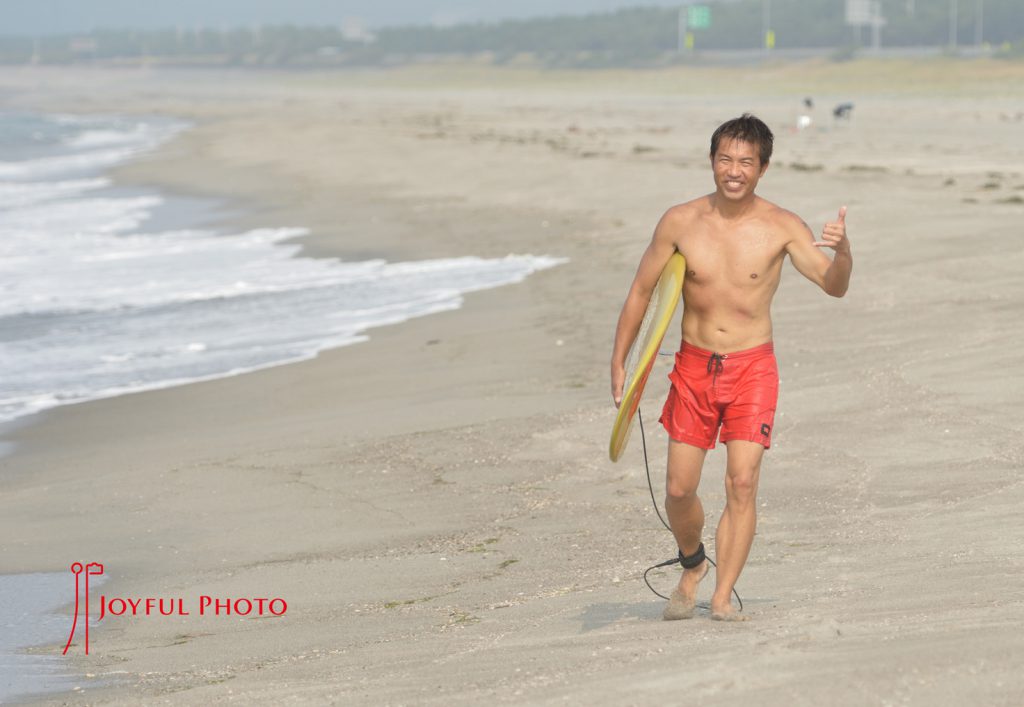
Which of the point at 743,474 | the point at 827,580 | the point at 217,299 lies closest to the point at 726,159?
the point at 743,474

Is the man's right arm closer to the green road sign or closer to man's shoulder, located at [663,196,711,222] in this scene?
man's shoulder, located at [663,196,711,222]

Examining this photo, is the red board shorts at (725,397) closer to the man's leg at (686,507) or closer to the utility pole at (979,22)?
the man's leg at (686,507)

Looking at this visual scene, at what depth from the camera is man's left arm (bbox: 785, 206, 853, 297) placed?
4.57 meters

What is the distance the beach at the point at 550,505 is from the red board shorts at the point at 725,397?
583 mm

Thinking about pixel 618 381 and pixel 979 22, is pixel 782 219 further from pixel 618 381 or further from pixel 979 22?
pixel 979 22

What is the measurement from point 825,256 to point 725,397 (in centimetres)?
55

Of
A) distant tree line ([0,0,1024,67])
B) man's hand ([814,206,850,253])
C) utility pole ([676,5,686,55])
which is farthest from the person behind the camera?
utility pole ([676,5,686,55])

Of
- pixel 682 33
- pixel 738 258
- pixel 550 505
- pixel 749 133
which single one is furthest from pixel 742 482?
pixel 682 33

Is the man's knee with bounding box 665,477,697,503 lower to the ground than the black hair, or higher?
lower

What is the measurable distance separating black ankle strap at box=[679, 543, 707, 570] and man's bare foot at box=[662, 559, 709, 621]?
0.05 feet

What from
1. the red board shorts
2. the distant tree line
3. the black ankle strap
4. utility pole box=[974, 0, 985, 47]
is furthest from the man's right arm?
utility pole box=[974, 0, 985, 47]

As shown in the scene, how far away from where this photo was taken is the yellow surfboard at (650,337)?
188 inches

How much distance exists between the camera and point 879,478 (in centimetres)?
655

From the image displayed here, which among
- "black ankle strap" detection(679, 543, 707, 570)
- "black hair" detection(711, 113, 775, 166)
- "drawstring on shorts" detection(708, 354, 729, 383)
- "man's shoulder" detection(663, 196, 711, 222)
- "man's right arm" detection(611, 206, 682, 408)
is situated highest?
"black hair" detection(711, 113, 775, 166)
